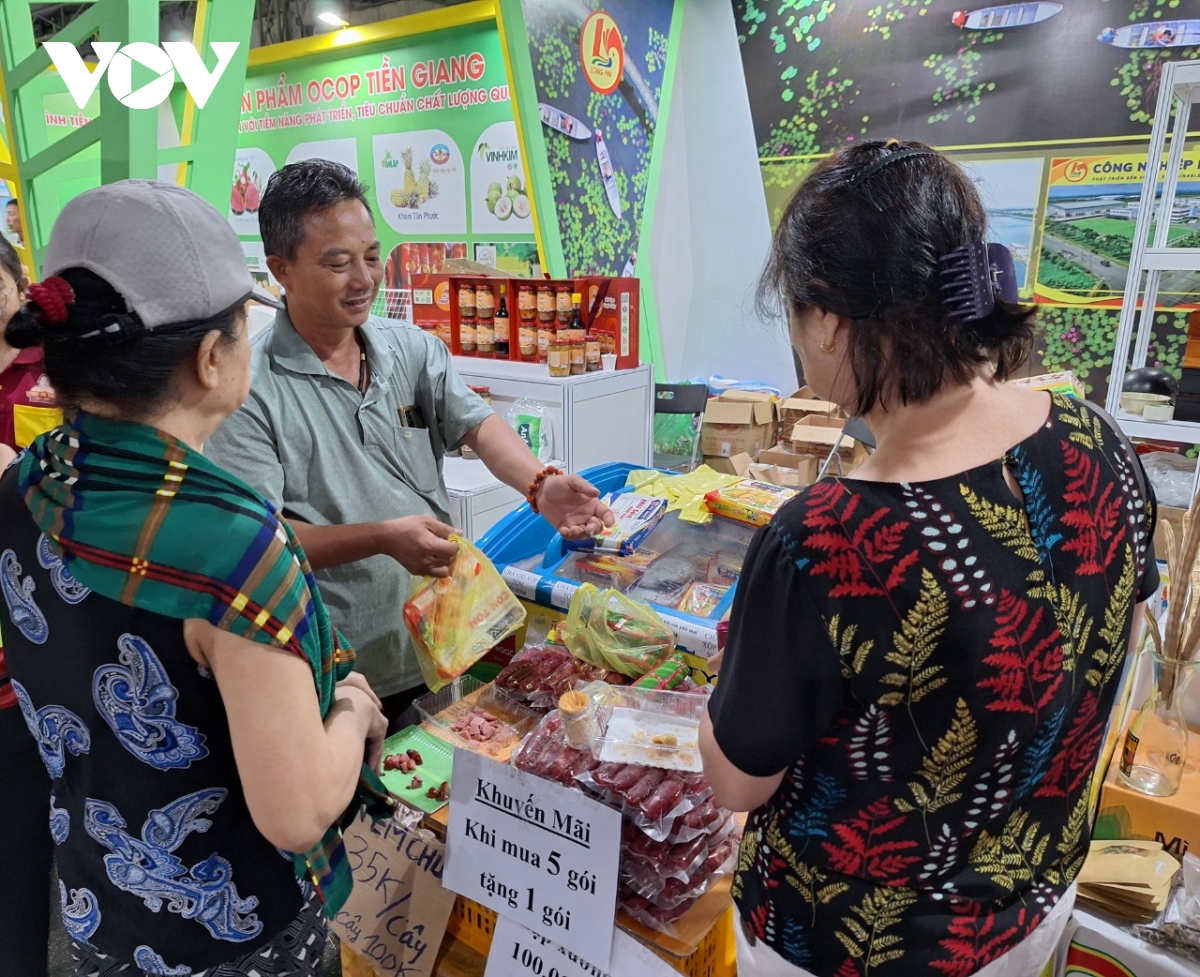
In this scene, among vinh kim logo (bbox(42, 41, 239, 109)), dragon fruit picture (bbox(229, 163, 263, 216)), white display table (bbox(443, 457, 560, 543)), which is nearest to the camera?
vinh kim logo (bbox(42, 41, 239, 109))

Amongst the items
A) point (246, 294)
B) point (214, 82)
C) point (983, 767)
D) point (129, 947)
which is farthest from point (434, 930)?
point (214, 82)

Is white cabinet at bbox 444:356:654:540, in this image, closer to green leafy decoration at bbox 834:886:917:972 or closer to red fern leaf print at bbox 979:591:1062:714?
Answer: green leafy decoration at bbox 834:886:917:972

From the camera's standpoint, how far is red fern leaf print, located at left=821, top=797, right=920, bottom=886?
37.1 inches

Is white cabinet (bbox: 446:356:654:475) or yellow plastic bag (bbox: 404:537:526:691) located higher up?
white cabinet (bbox: 446:356:654:475)

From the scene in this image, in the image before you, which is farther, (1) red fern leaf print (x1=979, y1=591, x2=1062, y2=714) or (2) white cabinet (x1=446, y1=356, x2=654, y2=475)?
(2) white cabinet (x1=446, y1=356, x2=654, y2=475)

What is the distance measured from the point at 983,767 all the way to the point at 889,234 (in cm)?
62

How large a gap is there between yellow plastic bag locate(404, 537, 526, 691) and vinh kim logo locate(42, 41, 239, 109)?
5.63 ft

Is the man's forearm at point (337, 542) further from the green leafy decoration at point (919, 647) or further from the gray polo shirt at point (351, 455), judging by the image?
the green leafy decoration at point (919, 647)

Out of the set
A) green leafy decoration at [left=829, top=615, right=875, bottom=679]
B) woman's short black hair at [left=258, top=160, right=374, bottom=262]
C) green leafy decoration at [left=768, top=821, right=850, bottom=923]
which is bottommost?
green leafy decoration at [left=768, top=821, right=850, bottom=923]

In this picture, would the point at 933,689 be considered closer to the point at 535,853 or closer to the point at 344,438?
the point at 535,853

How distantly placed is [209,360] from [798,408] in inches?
205

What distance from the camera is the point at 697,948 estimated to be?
127 cm

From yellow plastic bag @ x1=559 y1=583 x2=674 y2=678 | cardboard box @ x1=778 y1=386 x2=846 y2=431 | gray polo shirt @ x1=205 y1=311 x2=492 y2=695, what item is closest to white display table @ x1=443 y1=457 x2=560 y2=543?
gray polo shirt @ x1=205 y1=311 x2=492 y2=695

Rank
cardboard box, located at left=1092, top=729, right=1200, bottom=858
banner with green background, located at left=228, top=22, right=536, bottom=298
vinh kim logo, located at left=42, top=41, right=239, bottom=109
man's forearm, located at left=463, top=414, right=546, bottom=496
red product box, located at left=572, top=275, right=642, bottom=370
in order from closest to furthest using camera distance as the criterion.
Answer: cardboard box, located at left=1092, top=729, right=1200, bottom=858 → man's forearm, located at left=463, top=414, right=546, bottom=496 → vinh kim logo, located at left=42, top=41, right=239, bottom=109 → red product box, located at left=572, top=275, right=642, bottom=370 → banner with green background, located at left=228, top=22, right=536, bottom=298
